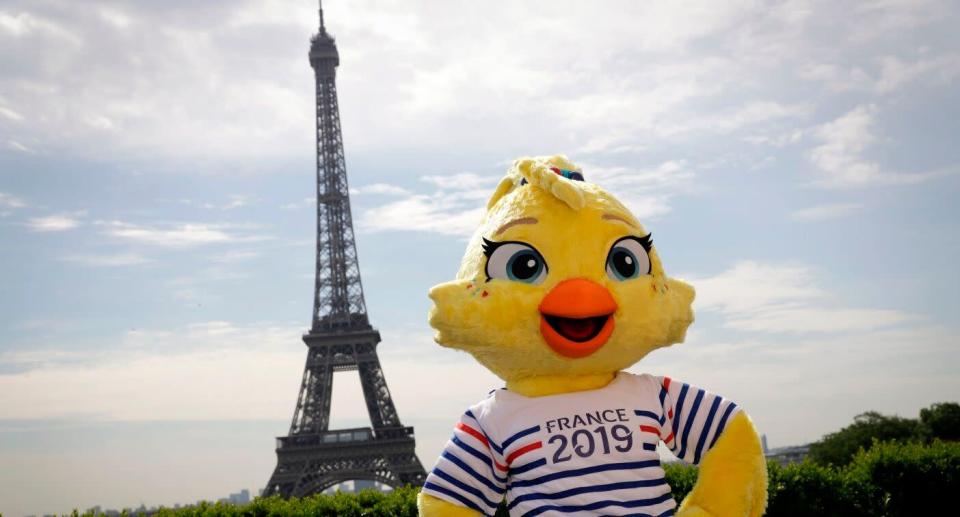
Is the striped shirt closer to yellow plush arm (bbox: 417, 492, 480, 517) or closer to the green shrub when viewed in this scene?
yellow plush arm (bbox: 417, 492, 480, 517)

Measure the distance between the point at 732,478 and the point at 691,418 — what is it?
31cm

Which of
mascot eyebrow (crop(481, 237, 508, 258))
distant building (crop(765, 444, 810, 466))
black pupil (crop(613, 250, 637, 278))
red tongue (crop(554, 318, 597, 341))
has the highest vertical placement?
mascot eyebrow (crop(481, 237, 508, 258))

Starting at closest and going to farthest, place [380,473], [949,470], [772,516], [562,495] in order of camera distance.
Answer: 1. [562,495]
2. [772,516]
3. [949,470]
4. [380,473]

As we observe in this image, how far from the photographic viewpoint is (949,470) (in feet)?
33.0

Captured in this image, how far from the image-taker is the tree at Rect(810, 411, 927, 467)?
33.5 m

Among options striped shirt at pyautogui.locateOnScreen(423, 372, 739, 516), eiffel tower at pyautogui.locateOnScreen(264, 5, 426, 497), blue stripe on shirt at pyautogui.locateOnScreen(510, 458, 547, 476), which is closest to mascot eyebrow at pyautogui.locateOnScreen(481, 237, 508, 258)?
striped shirt at pyautogui.locateOnScreen(423, 372, 739, 516)

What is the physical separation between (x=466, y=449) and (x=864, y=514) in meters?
6.79

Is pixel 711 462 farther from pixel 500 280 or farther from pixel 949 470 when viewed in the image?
pixel 949 470

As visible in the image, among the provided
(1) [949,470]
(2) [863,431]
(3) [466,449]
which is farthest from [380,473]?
(3) [466,449]

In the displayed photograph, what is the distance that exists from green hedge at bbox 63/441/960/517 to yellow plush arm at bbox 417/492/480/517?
4148 mm

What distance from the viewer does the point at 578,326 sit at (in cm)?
383

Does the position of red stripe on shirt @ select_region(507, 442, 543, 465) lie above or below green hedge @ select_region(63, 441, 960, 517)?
above

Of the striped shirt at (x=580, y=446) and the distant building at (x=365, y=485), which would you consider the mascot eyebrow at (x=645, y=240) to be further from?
the distant building at (x=365, y=485)

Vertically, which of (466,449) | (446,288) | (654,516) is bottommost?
(654,516)
